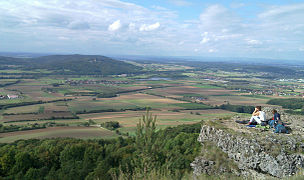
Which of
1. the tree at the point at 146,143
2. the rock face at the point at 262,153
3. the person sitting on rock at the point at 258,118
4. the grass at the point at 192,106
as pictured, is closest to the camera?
the tree at the point at 146,143

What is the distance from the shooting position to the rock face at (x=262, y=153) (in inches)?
366

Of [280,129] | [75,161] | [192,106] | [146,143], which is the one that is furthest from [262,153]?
[192,106]

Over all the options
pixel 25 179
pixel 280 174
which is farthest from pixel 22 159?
pixel 280 174

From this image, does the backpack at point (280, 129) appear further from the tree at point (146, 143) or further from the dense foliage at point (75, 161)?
the dense foliage at point (75, 161)

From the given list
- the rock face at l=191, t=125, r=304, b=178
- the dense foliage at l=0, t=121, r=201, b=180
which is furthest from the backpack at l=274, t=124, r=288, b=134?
the dense foliage at l=0, t=121, r=201, b=180

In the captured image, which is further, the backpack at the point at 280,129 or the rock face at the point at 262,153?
the backpack at the point at 280,129

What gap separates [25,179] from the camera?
70.5 ft

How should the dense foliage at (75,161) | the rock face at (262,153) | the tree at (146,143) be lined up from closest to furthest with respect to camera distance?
the tree at (146,143) → the rock face at (262,153) → the dense foliage at (75,161)

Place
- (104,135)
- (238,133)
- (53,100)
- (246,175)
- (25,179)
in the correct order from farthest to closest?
(53,100)
(104,135)
(25,179)
(238,133)
(246,175)

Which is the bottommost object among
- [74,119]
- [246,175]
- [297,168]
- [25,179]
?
[74,119]

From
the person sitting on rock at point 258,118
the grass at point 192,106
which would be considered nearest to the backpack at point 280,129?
the person sitting on rock at point 258,118

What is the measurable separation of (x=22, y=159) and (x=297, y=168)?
82.6ft

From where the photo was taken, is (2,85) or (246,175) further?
(2,85)

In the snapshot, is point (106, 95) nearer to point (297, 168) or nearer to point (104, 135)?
point (104, 135)
